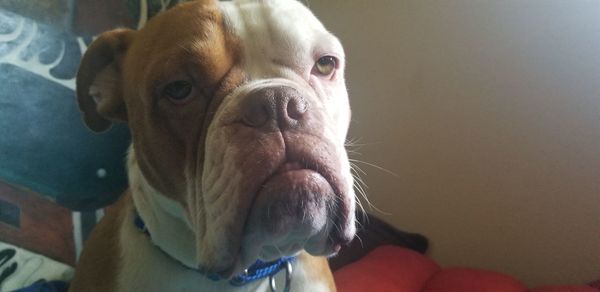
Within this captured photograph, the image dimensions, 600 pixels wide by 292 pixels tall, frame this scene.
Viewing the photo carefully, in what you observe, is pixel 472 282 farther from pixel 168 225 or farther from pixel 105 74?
pixel 105 74

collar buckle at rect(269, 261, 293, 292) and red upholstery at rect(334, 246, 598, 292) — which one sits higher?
collar buckle at rect(269, 261, 293, 292)

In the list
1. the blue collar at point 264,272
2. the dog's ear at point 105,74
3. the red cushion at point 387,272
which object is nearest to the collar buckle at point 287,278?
the blue collar at point 264,272

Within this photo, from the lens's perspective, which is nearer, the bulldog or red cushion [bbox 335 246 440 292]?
the bulldog

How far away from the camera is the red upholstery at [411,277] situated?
69.6 inches

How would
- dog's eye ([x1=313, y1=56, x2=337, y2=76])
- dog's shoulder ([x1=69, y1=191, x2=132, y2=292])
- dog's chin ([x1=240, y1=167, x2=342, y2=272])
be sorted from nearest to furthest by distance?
1. dog's chin ([x1=240, y1=167, x2=342, y2=272])
2. dog's eye ([x1=313, y1=56, x2=337, y2=76])
3. dog's shoulder ([x1=69, y1=191, x2=132, y2=292])

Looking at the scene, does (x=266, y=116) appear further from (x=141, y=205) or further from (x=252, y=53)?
(x=141, y=205)

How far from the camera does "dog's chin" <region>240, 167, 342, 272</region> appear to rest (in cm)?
82

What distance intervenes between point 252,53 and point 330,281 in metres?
0.59

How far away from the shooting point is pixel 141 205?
3.94 feet

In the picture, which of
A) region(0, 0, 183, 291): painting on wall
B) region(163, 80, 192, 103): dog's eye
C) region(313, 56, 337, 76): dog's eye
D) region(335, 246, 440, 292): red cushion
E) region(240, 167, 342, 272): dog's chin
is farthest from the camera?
region(335, 246, 440, 292): red cushion

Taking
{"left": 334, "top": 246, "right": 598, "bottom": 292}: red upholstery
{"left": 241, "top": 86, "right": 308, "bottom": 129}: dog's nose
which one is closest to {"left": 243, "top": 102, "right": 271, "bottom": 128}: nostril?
{"left": 241, "top": 86, "right": 308, "bottom": 129}: dog's nose

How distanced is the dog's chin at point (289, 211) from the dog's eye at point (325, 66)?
32cm

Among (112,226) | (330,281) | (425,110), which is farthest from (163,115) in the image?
(425,110)

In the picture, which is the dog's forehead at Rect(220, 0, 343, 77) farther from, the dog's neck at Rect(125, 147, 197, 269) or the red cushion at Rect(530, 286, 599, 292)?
the red cushion at Rect(530, 286, 599, 292)
